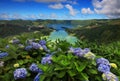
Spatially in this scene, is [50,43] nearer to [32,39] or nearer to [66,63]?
[32,39]

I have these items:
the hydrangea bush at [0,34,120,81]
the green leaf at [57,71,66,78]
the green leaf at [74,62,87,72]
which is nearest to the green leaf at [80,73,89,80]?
the hydrangea bush at [0,34,120,81]

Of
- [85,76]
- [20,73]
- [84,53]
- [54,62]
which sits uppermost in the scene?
[84,53]

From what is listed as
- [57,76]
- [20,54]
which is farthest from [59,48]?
[57,76]

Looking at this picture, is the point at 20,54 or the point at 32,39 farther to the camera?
the point at 32,39

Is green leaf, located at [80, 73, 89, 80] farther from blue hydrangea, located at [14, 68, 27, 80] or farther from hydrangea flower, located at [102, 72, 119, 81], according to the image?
blue hydrangea, located at [14, 68, 27, 80]

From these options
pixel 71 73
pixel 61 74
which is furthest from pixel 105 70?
pixel 61 74

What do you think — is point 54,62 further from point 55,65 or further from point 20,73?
point 20,73

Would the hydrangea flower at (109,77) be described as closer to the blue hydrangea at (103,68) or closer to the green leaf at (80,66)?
the blue hydrangea at (103,68)

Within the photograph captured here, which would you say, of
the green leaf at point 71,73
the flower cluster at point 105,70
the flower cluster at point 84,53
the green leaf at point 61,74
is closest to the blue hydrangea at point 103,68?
the flower cluster at point 105,70
